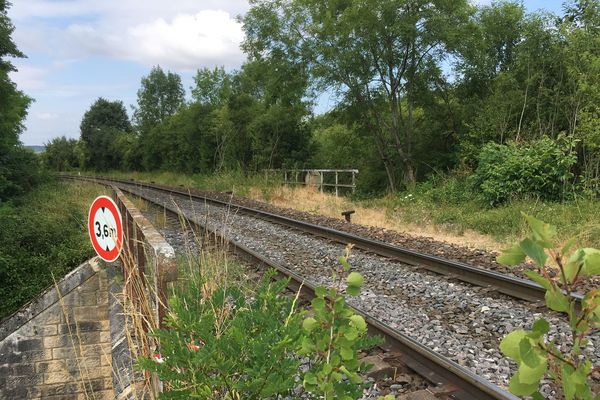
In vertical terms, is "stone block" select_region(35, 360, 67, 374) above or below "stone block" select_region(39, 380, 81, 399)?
above

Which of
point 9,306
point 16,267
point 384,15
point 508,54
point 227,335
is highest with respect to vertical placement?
point 384,15

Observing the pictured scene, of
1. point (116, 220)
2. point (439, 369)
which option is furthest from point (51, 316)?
point (439, 369)

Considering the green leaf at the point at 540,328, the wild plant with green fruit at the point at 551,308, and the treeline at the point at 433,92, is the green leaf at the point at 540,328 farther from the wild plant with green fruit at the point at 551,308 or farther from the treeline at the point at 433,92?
the treeline at the point at 433,92

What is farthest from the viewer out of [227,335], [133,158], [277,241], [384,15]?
[133,158]

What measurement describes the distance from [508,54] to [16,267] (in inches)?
668

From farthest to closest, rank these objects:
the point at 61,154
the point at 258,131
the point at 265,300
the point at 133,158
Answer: the point at 61,154 → the point at 133,158 → the point at 258,131 → the point at 265,300

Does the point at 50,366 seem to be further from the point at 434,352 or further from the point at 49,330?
the point at 434,352

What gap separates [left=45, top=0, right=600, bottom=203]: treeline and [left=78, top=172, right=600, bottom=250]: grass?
0.90m

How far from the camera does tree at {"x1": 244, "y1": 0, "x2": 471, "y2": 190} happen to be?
17422 mm

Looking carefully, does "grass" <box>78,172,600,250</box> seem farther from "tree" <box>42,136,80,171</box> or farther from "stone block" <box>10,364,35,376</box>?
"tree" <box>42,136,80,171</box>

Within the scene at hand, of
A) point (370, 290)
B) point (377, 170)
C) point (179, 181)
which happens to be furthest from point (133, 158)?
point (370, 290)

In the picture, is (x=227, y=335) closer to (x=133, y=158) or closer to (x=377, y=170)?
(x=377, y=170)

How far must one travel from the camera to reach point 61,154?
77938 mm

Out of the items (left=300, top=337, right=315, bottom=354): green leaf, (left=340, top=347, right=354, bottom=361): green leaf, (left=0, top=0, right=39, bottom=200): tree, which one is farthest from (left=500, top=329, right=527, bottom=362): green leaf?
(left=0, top=0, right=39, bottom=200): tree
